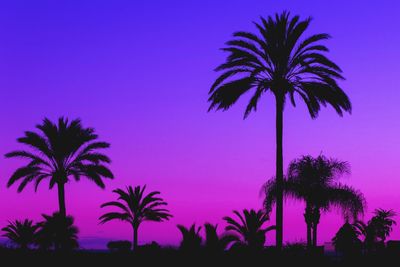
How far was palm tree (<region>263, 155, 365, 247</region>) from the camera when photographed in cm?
5197

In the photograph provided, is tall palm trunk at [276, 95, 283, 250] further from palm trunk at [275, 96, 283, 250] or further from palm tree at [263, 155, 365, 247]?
palm tree at [263, 155, 365, 247]

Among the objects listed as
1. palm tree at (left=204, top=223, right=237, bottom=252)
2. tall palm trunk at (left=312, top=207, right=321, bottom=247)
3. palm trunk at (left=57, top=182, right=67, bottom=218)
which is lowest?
palm tree at (left=204, top=223, right=237, bottom=252)

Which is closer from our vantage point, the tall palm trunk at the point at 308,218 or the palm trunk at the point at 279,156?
the palm trunk at the point at 279,156

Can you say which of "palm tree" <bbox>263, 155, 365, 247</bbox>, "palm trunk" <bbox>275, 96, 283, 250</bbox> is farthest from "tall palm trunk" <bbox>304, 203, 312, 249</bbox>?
"palm trunk" <bbox>275, 96, 283, 250</bbox>

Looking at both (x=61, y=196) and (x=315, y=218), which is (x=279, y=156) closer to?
(x=315, y=218)

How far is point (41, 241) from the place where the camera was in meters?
71.0

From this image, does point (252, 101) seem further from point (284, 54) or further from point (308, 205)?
point (308, 205)

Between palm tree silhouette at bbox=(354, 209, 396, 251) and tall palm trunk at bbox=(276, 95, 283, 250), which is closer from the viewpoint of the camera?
tall palm trunk at bbox=(276, 95, 283, 250)

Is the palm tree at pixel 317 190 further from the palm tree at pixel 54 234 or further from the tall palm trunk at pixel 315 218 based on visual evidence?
the palm tree at pixel 54 234

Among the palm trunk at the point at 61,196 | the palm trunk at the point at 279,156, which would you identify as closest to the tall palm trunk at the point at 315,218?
the palm trunk at the point at 279,156

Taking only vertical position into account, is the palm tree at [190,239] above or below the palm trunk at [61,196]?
below

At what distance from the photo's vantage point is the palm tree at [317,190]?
52.0m

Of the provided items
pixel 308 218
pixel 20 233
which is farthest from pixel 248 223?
pixel 20 233

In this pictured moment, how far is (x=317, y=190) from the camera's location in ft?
172
